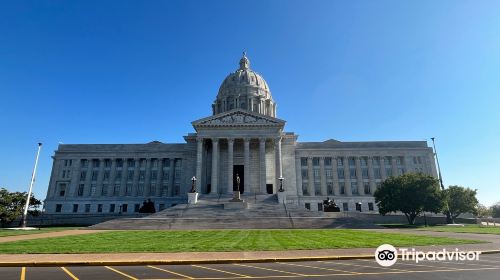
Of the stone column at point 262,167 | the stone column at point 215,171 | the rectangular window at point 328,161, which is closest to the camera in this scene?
the stone column at point 215,171

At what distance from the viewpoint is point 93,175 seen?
7488 centimetres

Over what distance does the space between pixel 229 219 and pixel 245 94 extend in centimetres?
5474

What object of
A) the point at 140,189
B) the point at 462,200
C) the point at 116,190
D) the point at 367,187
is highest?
the point at 367,187

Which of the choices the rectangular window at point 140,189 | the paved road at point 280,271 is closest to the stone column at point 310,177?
the rectangular window at point 140,189

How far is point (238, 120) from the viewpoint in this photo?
63.6 m

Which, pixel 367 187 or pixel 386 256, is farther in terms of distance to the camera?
pixel 367 187

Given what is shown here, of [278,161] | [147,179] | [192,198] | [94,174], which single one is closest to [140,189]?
[147,179]

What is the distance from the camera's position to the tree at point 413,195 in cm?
4784

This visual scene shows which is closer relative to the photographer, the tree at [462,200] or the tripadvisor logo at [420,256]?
the tripadvisor logo at [420,256]

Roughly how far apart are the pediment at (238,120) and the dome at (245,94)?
69.8 ft

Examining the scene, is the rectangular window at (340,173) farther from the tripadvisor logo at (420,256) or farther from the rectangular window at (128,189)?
the tripadvisor logo at (420,256)

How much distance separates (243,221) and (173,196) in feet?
125

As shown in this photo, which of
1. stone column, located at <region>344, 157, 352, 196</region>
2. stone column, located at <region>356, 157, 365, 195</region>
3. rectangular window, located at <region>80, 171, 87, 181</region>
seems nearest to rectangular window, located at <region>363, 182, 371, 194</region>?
stone column, located at <region>356, 157, 365, 195</region>

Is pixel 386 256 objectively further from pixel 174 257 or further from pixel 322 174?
pixel 322 174
